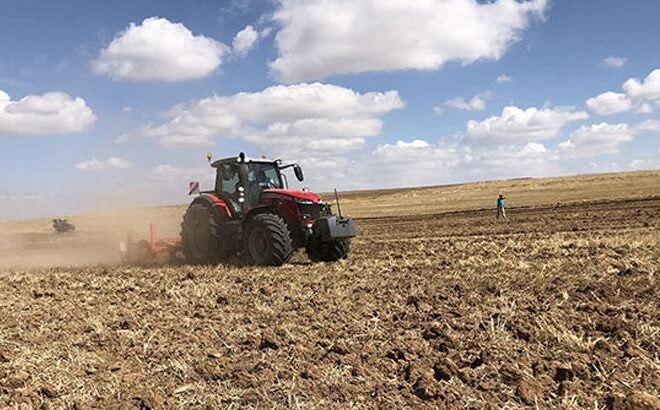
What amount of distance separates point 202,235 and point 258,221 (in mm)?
1837

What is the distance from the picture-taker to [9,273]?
1349cm

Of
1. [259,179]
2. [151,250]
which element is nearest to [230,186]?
[259,179]

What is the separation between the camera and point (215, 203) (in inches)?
511

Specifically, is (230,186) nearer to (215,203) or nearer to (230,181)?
(230,181)

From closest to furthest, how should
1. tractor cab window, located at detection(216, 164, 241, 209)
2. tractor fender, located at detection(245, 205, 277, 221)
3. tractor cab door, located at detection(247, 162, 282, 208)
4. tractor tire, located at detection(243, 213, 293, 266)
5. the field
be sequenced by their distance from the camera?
the field < tractor tire, located at detection(243, 213, 293, 266) < tractor fender, located at detection(245, 205, 277, 221) < tractor cab door, located at detection(247, 162, 282, 208) < tractor cab window, located at detection(216, 164, 241, 209)

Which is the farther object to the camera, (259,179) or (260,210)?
(259,179)

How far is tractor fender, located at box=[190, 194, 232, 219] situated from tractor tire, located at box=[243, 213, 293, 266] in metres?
0.98

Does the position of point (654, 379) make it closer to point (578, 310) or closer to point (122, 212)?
point (578, 310)

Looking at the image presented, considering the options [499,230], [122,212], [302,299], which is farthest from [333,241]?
[122,212]

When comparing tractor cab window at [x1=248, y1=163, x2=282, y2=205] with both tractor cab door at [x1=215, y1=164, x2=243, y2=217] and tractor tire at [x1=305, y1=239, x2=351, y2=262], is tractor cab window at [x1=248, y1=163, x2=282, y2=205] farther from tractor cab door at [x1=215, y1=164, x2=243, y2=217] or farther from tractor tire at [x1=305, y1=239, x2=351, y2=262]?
tractor tire at [x1=305, y1=239, x2=351, y2=262]

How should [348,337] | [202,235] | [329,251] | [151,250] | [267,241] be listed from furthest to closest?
1. [151,250]
2. [202,235]
3. [329,251]
4. [267,241]
5. [348,337]

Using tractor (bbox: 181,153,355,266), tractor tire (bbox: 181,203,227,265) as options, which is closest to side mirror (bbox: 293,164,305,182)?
tractor (bbox: 181,153,355,266)

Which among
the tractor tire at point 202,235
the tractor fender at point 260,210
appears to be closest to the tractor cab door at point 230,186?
the tractor tire at point 202,235

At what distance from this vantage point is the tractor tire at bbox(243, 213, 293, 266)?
11.6 m
